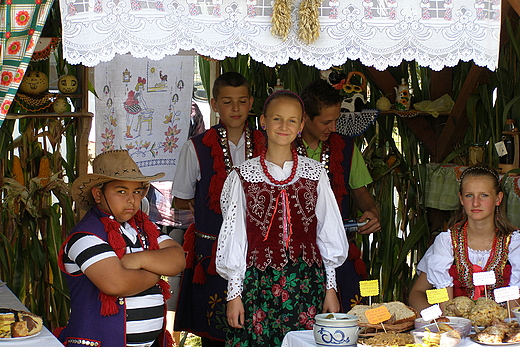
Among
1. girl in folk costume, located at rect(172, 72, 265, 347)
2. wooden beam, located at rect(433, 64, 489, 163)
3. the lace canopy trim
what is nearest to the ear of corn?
girl in folk costume, located at rect(172, 72, 265, 347)

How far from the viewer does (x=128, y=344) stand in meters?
2.76

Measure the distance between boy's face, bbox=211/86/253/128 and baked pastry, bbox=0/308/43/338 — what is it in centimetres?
163

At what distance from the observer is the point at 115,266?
8.79ft

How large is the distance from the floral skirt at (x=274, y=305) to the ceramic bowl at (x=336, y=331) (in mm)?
566

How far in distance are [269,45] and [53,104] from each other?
2.07 meters

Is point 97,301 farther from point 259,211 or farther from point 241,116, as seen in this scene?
point 241,116

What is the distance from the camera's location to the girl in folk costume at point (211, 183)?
3744 millimetres

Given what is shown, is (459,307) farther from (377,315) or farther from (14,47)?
(14,47)

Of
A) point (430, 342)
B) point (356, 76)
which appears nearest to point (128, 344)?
point (430, 342)

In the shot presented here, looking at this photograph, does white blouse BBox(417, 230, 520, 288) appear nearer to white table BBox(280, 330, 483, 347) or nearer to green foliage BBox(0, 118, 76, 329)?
white table BBox(280, 330, 483, 347)

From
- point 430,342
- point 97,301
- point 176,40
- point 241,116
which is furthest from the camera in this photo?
point 241,116

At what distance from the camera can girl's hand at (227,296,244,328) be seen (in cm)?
288

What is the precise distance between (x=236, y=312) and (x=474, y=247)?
1141mm

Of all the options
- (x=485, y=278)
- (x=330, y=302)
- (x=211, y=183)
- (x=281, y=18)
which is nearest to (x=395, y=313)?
(x=485, y=278)
